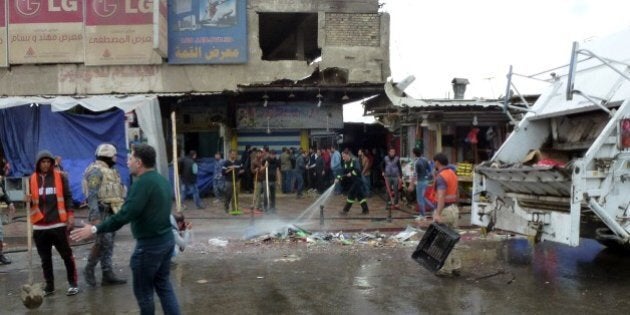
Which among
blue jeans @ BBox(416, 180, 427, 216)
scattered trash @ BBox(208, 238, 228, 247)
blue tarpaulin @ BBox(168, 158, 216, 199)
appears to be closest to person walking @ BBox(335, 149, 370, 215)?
blue jeans @ BBox(416, 180, 427, 216)

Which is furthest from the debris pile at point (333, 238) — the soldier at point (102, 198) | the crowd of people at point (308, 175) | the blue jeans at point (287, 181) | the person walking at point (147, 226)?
the blue jeans at point (287, 181)

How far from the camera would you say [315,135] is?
823 inches

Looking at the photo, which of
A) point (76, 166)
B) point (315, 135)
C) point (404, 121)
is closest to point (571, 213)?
point (404, 121)

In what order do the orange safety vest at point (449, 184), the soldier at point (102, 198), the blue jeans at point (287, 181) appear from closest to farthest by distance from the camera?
the soldier at point (102, 198) < the orange safety vest at point (449, 184) < the blue jeans at point (287, 181)

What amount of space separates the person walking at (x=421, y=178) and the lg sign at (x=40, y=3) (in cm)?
1310

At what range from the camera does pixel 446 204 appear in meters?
7.69

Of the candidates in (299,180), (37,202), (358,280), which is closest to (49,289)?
(37,202)

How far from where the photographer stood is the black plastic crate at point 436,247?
6.98 meters

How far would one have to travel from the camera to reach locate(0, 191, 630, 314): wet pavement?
236 inches

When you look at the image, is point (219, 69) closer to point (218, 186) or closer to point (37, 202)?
point (218, 186)

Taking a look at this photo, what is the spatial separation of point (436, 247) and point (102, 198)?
4.23m

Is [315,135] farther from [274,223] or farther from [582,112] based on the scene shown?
[582,112]

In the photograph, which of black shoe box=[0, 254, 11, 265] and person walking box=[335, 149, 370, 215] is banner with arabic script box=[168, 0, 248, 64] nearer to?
person walking box=[335, 149, 370, 215]

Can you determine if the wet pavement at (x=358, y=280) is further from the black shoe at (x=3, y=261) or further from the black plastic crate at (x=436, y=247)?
the black plastic crate at (x=436, y=247)
